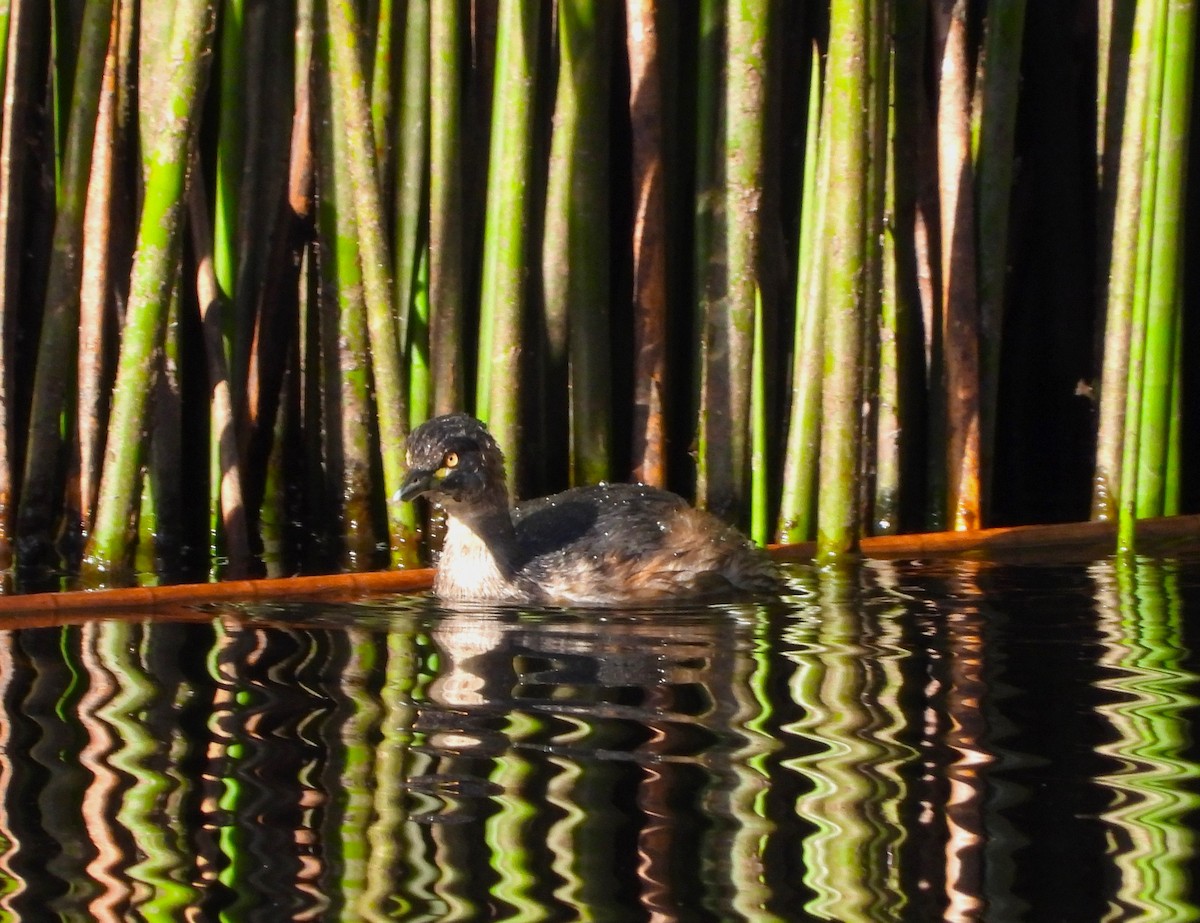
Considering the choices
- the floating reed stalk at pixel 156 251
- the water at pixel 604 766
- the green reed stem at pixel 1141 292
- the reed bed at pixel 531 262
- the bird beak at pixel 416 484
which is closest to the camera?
the water at pixel 604 766

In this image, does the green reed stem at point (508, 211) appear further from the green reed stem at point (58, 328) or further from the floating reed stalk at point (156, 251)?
the green reed stem at point (58, 328)

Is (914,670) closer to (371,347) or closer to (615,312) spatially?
(371,347)

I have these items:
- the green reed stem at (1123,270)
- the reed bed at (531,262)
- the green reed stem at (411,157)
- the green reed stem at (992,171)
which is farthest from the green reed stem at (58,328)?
the green reed stem at (1123,270)

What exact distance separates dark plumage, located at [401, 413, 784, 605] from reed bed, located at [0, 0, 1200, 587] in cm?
24

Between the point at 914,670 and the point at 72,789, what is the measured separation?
68.0 inches

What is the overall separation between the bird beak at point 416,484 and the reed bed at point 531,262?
0.89 ft

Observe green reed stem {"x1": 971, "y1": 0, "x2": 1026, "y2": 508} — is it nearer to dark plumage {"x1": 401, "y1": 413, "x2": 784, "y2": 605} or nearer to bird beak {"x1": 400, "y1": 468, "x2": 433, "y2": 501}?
dark plumage {"x1": 401, "y1": 413, "x2": 784, "y2": 605}

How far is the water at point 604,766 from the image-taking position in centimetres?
266

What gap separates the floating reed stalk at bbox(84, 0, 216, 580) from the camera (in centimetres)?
492

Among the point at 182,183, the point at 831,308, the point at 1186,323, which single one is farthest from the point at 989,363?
the point at 182,183

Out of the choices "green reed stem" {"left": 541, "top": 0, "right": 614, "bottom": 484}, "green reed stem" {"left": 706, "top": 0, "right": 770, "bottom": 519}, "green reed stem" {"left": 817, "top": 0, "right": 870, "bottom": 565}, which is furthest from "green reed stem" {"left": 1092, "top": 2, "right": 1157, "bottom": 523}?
"green reed stem" {"left": 541, "top": 0, "right": 614, "bottom": 484}

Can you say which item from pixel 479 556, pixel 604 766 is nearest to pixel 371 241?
pixel 479 556

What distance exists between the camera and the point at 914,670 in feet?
13.2

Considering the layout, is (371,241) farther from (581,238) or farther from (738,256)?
(738,256)
